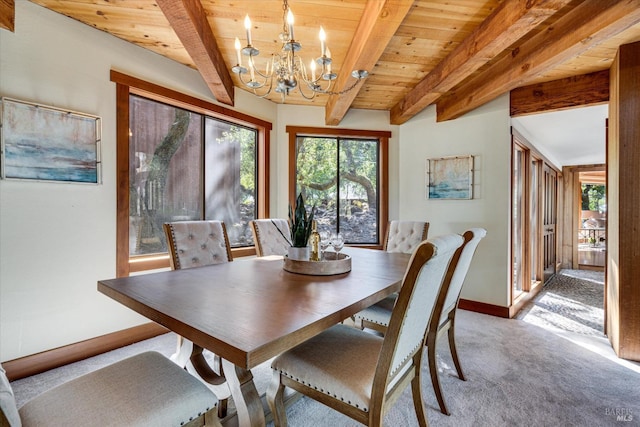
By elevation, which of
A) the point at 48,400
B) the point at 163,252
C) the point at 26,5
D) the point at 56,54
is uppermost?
the point at 26,5

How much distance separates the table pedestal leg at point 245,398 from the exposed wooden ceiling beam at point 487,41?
7.67 feet

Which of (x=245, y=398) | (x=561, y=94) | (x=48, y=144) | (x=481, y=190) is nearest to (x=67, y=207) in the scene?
(x=48, y=144)

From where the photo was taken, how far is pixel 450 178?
3.59 metres

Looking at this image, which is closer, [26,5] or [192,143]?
[26,5]

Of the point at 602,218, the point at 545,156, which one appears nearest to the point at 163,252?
the point at 545,156

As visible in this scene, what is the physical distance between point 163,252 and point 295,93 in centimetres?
229

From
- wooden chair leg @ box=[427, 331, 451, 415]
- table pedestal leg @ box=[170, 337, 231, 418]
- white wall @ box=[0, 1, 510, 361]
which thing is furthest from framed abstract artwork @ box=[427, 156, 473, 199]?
table pedestal leg @ box=[170, 337, 231, 418]

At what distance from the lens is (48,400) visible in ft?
3.13

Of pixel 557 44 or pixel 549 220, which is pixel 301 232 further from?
Result: pixel 549 220

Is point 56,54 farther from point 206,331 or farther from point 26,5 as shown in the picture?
point 206,331

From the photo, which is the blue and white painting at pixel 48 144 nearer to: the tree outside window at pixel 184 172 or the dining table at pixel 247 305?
the tree outside window at pixel 184 172

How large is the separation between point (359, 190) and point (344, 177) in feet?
0.91

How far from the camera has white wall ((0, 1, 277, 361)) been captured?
1970 millimetres

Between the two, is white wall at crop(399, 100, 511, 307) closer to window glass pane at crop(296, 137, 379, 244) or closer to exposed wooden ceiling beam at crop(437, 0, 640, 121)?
exposed wooden ceiling beam at crop(437, 0, 640, 121)
